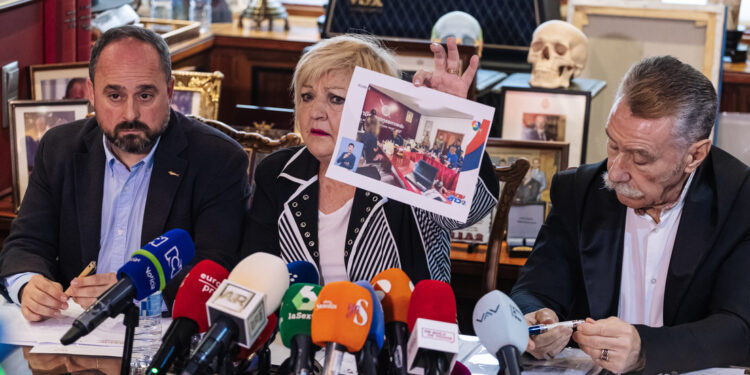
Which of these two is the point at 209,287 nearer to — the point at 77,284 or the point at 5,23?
the point at 77,284

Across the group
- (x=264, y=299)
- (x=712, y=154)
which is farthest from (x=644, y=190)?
(x=264, y=299)

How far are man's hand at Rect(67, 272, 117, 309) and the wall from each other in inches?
67.1

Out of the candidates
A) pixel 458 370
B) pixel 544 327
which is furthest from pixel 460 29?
pixel 458 370

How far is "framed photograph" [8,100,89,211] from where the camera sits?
3315mm

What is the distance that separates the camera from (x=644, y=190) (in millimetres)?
1963

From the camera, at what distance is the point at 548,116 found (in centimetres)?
381

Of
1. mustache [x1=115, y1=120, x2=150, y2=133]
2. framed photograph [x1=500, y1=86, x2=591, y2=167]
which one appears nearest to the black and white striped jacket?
mustache [x1=115, y1=120, x2=150, y2=133]

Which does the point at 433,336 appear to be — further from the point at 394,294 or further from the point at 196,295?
the point at 196,295

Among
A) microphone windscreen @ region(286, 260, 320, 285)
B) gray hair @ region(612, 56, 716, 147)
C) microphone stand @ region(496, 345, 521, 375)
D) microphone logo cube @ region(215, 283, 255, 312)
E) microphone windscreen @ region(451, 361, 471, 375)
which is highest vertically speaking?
gray hair @ region(612, 56, 716, 147)

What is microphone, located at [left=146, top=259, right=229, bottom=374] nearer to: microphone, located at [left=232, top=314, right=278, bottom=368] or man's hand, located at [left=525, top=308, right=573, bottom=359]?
microphone, located at [left=232, top=314, right=278, bottom=368]

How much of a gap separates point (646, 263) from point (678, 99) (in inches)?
17.6

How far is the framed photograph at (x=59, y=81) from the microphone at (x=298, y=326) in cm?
245

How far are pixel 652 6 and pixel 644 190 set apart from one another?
Answer: 9.95 feet

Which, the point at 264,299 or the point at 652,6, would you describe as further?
the point at 652,6
